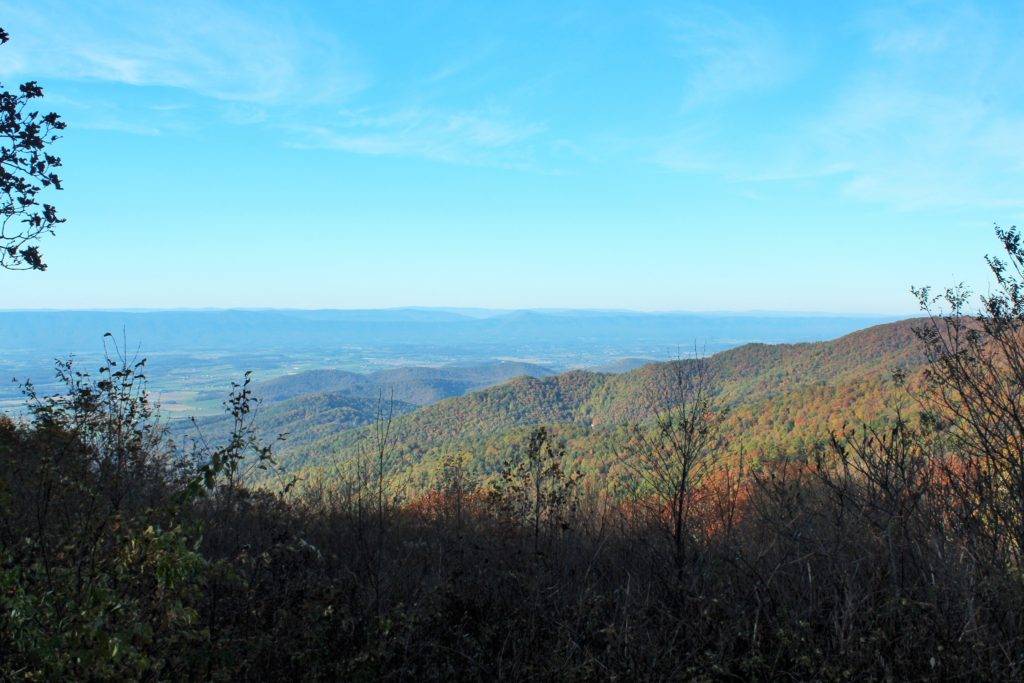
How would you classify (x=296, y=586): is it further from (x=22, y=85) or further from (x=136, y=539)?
(x=22, y=85)

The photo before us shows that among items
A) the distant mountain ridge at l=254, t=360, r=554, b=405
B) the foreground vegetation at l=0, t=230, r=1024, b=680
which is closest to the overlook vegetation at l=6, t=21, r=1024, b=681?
the foreground vegetation at l=0, t=230, r=1024, b=680

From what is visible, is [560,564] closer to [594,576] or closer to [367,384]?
[594,576]

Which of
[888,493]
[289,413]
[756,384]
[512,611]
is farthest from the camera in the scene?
[289,413]

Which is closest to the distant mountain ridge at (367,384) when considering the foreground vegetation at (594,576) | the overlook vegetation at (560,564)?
the overlook vegetation at (560,564)

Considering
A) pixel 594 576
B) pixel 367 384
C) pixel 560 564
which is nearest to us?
pixel 594 576

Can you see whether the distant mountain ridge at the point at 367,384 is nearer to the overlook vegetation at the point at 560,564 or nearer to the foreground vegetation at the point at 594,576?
the overlook vegetation at the point at 560,564

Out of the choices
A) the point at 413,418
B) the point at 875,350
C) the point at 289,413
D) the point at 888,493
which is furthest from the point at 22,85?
the point at 289,413

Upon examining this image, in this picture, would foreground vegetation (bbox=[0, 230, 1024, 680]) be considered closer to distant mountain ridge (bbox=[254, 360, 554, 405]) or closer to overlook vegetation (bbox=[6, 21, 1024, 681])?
overlook vegetation (bbox=[6, 21, 1024, 681])

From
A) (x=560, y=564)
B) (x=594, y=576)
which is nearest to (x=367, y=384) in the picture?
(x=560, y=564)

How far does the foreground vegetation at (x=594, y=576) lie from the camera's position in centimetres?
326

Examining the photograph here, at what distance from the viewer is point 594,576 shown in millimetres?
5605

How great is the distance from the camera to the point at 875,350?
239 feet

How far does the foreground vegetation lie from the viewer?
3.26 metres

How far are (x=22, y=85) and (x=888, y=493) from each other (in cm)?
701
